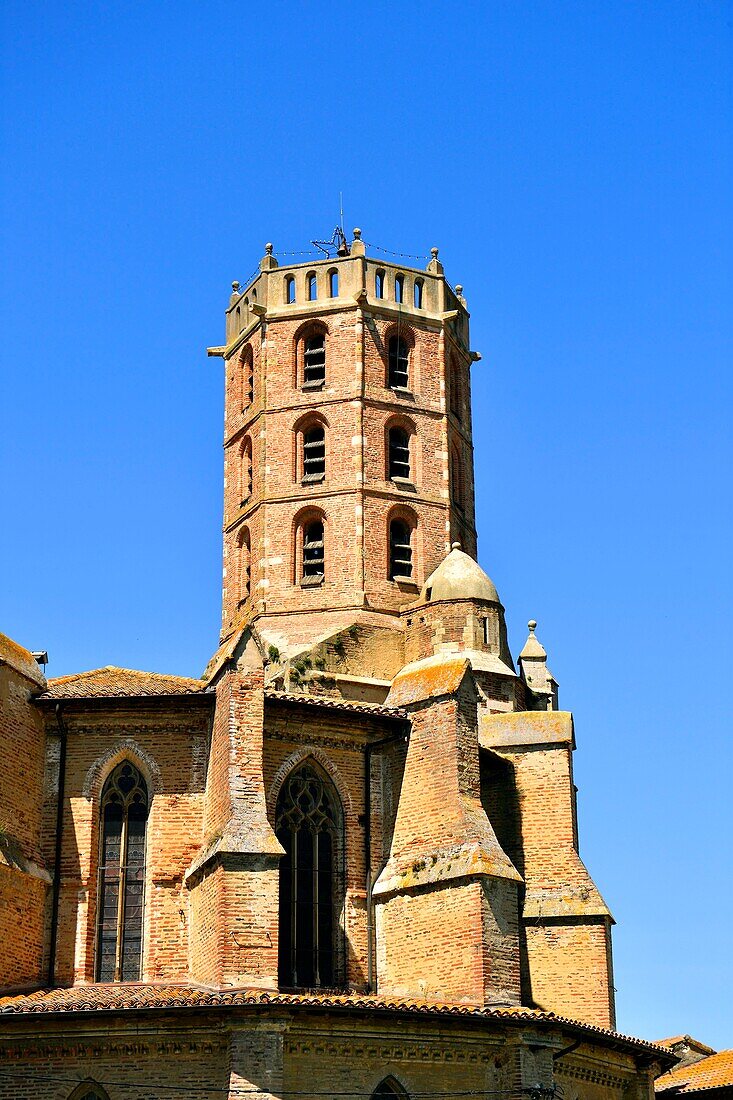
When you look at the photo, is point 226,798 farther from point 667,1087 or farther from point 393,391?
point 393,391

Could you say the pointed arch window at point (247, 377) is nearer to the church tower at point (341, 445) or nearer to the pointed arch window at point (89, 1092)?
the church tower at point (341, 445)

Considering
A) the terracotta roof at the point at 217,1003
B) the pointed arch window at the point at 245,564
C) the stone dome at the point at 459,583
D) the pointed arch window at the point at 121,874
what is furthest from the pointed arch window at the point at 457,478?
the terracotta roof at the point at 217,1003

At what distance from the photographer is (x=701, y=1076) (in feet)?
99.1

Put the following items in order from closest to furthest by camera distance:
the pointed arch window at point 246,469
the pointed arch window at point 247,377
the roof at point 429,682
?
the roof at point 429,682 → the pointed arch window at point 246,469 → the pointed arch window at point 247,377

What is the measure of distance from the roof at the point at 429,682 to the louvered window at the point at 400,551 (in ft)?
23.0

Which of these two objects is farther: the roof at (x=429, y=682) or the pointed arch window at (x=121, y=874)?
the roof at (x=429, y=682)

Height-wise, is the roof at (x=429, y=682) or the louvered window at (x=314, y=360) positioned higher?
the louvered window at (x=314, y=360)

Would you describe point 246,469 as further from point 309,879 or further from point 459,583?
point 309,879

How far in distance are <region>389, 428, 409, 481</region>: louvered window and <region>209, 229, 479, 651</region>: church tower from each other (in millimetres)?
33

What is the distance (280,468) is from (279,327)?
369cm

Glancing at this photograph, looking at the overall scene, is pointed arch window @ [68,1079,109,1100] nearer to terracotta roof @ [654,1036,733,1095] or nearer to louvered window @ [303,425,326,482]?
terracotta roof @ [654,1036,733,1095]

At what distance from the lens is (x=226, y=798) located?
2483 centimetres

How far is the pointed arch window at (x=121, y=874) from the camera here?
25.7 metres

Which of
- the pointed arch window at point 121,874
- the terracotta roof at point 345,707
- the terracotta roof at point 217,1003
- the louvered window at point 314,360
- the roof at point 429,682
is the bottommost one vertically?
the terracotta roof at point 217,1003
